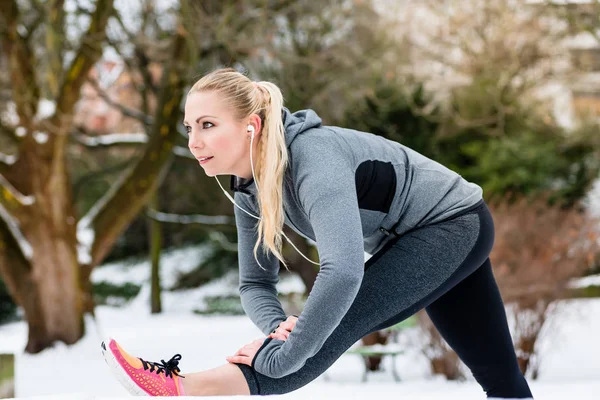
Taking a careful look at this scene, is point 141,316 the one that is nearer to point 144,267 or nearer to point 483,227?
point 144,267

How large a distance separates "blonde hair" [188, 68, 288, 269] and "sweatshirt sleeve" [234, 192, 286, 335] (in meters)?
0.19

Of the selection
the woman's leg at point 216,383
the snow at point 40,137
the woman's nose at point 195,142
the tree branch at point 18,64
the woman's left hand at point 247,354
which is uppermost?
the tree branch at point 18,64

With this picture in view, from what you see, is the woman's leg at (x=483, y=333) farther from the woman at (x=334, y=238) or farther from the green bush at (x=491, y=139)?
the green bush at (x=491, y=139)

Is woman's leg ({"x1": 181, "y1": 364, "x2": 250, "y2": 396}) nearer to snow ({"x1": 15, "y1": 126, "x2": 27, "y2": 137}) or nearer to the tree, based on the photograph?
the tree

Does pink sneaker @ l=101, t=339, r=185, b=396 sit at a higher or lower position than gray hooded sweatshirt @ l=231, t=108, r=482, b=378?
lower

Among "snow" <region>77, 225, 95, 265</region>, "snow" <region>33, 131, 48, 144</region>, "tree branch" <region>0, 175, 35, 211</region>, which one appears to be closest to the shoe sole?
"tree branch" <region>0, 175, 35, 211</region>

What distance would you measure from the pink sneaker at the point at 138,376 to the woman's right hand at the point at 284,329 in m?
0.29

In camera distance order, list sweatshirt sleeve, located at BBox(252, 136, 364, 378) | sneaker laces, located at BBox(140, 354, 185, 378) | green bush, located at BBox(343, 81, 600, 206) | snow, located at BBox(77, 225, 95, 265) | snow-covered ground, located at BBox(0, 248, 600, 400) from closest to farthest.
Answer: sweatshirt sleeve, located at BBox(252, 136, 364, 378) < sneaker laces, located at BBox(140, 354, 185, 378) < snow-covered ground, located at BBox(0, 248, 600, 400) < snow, located at BBox(77, 225, 95, 265) < green bush, located at BBox(343, 81, 600, 206)

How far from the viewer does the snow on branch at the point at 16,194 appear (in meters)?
8.74

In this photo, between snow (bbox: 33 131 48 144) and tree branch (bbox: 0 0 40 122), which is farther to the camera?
snow (bbox: 33 131 48 144)

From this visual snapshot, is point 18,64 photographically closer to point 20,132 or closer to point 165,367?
point 20,132

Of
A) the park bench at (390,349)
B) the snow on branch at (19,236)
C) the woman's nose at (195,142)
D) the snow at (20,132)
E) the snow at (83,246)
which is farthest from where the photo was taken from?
the snow at (83,246)

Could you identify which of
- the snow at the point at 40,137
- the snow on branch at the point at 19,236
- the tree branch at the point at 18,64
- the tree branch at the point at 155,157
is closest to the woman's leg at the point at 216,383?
the tree branch at the point at 155,157

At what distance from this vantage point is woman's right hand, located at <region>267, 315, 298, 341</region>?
2.01 meters
